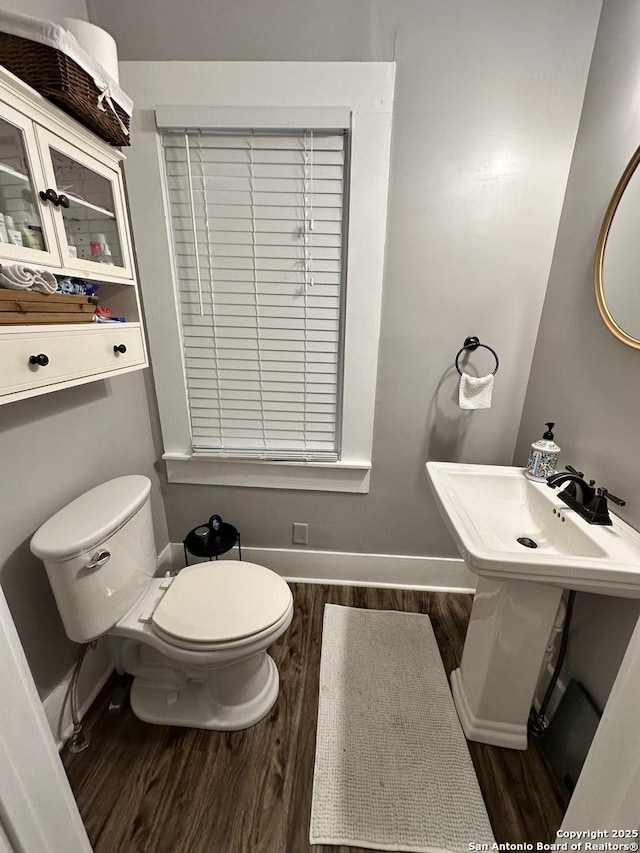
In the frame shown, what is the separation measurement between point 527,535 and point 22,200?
1.66 meters

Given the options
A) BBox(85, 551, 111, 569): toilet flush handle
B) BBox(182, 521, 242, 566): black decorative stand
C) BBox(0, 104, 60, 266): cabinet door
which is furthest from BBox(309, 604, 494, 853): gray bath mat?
BBox(0, 104, 60, 266): cabinet door

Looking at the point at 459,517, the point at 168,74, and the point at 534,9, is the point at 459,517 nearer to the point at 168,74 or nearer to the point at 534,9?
the point at 534,9

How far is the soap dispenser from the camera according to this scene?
1192mm

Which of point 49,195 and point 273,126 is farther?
point 273,126

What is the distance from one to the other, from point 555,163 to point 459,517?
131 centimetres

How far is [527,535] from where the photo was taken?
114 centimetres

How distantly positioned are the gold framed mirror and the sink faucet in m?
0.41

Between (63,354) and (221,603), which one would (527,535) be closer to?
(221,603)

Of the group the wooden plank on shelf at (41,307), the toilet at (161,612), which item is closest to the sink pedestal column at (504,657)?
the toilet at (161,612)

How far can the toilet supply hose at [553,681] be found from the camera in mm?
1078

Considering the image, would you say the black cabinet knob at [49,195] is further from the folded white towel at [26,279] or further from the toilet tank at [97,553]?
the toilet tank at [97,553]

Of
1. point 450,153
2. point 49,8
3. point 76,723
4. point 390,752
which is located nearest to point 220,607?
point 76,723

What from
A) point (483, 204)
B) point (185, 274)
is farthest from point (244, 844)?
point (483, 204)

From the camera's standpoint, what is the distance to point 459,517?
959mm
